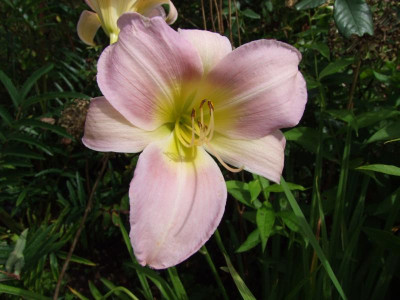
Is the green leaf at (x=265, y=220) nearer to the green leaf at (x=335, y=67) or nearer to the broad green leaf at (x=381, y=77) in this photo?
the green leaf at (x=335, y=67)

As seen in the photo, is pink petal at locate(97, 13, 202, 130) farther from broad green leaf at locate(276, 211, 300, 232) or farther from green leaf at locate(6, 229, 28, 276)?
green leaf at locate(6, 229, 28, 276)

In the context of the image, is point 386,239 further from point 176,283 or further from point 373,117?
point 176,283

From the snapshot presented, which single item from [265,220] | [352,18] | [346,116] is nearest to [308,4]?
A: [352,18]

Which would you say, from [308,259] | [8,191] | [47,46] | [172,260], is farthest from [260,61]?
[47,46]

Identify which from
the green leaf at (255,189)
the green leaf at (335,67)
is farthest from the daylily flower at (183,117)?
the green leaf at (335,67)

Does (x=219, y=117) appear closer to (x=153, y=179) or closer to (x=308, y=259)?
(x=153, y=179)

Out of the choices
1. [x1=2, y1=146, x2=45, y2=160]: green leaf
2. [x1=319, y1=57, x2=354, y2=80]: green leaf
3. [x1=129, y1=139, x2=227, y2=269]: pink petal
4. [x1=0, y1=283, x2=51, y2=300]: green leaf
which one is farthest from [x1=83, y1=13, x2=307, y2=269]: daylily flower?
[x1=2, y1=146, x2=45, y2=160]: green leaf
